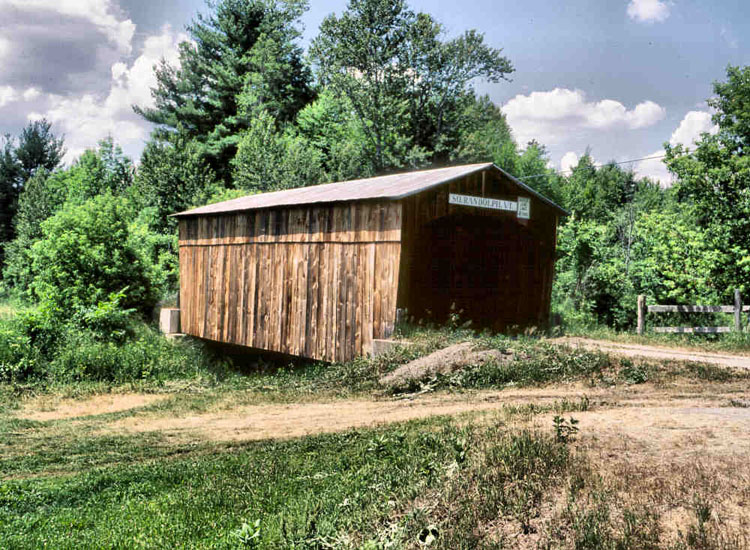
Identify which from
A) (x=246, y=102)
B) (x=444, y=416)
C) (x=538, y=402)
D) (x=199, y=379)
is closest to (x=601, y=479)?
(x=444, y=416)

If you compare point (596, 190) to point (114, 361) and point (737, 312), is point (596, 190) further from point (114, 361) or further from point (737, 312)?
point (114, 361)

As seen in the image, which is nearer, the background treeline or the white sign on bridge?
the white sign on bridge

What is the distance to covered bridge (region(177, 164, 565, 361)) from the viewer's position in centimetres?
1423

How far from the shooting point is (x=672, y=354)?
518 inches

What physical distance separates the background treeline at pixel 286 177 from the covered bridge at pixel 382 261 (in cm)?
373

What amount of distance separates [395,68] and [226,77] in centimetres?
1284

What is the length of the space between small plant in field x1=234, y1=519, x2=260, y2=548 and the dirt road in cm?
909

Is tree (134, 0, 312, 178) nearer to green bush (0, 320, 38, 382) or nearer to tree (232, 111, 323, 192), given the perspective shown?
tree (232, 111, 323, 192)

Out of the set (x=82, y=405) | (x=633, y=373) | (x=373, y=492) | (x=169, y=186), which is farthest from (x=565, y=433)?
(x=169, y=186)

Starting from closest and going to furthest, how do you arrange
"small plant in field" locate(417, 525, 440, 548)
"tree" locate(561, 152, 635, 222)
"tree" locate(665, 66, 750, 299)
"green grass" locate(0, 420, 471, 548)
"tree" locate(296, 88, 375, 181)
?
"small plant in field" locate(417, 525, 440, 548) < "green grass" locate(0, 420, 471, 548) < "tree" locate(665, 66, 750, 299) < "tree" locate(296, 88, 375, 181) < "tree" locate(561, 152, 635, 222)

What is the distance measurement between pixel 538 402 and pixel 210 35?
43.4 meters

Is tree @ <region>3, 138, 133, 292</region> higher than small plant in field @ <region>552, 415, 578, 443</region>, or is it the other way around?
tree @ <region>3, 138, 133, 292</region>

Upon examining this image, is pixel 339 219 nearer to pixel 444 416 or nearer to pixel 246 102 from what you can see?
pixel 444 416

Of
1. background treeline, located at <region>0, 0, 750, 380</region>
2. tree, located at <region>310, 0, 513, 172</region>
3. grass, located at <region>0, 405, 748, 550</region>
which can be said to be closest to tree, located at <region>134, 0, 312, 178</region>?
background treeline, located at <region>0, 0, 750, 380</region>
